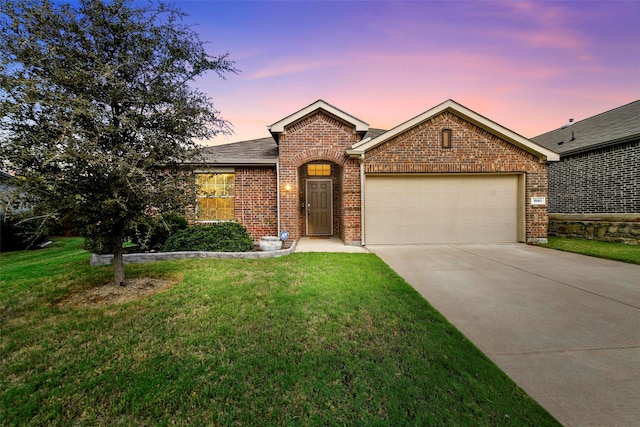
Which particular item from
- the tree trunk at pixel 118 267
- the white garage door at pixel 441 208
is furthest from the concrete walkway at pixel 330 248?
the tree trunk at pixel 118 267

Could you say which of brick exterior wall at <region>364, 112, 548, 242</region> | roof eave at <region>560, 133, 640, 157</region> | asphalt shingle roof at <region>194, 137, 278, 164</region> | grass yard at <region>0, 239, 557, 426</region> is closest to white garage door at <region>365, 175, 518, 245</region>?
brick exterior wall at <region>364, 112, 548, 242</region>

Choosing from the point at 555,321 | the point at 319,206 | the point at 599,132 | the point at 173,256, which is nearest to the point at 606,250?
the point at 599,132

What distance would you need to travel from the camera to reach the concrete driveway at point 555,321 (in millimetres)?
1932

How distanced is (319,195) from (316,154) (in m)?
1.99

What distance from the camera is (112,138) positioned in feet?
12.6

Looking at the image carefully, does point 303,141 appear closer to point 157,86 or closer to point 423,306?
point 157,86

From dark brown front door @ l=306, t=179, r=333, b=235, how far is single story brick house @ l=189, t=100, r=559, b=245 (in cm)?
149

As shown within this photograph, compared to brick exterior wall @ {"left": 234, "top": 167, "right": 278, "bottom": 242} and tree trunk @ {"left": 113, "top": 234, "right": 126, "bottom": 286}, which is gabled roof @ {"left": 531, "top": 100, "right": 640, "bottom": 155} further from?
tree trunk @ {"left": 113, "top": 234, "right": 126, "bottom": 286}

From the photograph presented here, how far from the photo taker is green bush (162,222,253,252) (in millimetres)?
6711

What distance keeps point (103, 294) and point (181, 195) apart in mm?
2023

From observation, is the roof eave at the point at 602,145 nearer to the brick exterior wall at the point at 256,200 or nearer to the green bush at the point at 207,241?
the brick exterior wall at the point at 256,200

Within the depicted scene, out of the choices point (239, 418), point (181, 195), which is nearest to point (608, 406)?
point (239, 418)

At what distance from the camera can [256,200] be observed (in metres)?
8.85

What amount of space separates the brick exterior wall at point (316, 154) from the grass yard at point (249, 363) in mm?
4493
